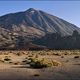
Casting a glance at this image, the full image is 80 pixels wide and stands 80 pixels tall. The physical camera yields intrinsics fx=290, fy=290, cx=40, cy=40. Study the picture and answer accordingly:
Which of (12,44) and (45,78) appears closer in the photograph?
(45,78)

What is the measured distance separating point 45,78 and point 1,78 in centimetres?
370

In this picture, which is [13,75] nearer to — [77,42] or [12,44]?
[77,42]

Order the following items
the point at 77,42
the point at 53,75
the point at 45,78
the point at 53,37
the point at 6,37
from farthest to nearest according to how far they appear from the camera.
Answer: the point at 6,37 < the point at 53,37 < the point at 77,42 < the point at 53,75 < the point at 45,78

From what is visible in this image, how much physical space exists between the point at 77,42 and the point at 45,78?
390 feet

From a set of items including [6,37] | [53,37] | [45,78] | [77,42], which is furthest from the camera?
[6,37]

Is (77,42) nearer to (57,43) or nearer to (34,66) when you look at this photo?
(57,43)

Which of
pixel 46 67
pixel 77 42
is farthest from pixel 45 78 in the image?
pixel 77 42

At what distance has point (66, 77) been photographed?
24.2 m

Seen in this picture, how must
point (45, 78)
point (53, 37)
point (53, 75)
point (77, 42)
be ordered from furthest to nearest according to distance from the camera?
point (53, 37)
point (77, 42)
point (53, 75)
point (45, 78)

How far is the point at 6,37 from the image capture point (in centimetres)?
19775

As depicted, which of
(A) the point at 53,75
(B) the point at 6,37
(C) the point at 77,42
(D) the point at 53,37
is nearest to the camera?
(A) the point at 53,75

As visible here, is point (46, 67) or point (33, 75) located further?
point (46, 67)

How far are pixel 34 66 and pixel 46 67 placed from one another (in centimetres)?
159

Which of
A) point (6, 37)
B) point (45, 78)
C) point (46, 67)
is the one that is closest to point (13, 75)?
point (45, 78)
